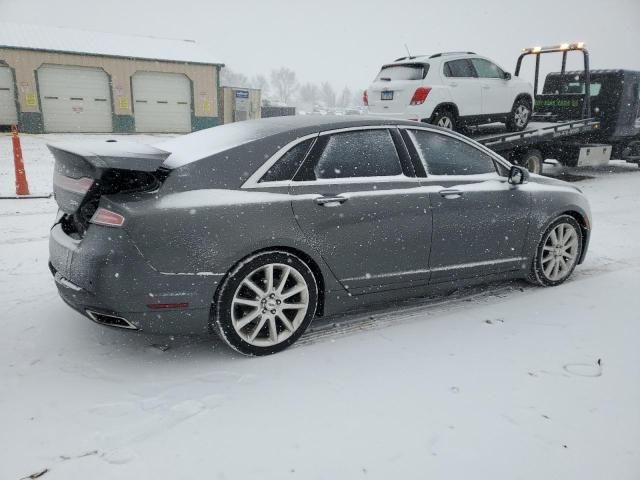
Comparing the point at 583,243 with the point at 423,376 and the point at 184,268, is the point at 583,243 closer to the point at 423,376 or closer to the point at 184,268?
the point at 423,376

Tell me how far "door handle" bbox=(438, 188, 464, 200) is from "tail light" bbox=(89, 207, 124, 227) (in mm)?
2330

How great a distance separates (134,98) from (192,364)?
25.0 m

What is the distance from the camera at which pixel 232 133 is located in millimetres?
3555

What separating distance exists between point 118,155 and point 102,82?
24842mm

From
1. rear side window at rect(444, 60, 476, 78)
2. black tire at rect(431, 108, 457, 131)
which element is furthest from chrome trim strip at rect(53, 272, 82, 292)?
rear side window at rect(444, 60, 476, 78)

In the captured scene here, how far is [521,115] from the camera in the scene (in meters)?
10.1

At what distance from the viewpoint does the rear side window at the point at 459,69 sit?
880cm

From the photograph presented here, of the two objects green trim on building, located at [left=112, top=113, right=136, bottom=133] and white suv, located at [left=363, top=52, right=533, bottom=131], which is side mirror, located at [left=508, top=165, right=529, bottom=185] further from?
green trim on building, located at [left=112, top=113, right=136, bottom=133]

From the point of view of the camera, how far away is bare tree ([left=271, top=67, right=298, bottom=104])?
5891 inches

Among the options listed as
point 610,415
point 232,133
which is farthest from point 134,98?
point 610,415

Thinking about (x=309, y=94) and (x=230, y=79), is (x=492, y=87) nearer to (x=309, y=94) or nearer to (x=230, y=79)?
(x=230, y=79)

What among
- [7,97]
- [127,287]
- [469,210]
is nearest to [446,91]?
[469,210]

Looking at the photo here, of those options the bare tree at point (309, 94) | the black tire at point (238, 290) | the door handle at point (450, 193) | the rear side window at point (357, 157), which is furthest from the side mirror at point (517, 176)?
the bare tree at point (309, 94)

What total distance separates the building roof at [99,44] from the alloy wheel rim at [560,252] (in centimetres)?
2465
